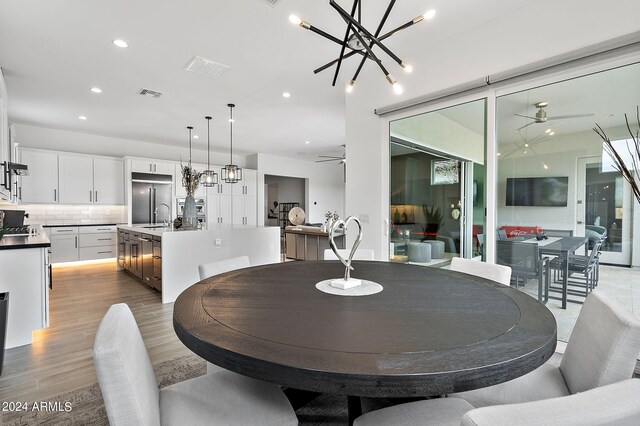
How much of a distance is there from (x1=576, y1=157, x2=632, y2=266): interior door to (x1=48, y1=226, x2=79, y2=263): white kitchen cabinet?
788 cm

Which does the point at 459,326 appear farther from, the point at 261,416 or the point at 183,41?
the point at 183,41

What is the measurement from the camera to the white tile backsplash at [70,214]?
6.28m

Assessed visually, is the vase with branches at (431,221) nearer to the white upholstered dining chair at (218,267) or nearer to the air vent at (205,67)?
the white upholstered dining chair at (218,267)

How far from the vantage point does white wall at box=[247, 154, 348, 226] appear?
29.8 ft

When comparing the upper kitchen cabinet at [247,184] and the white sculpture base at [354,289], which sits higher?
the upper kitchen cabinet at [247,184]

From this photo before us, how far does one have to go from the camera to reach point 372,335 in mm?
981

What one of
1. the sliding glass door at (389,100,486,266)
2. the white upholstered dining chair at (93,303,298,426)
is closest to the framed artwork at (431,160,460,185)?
the sliding glass door at (389,100,486,266)

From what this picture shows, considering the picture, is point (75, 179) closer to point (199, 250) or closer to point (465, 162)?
point (199, 250)

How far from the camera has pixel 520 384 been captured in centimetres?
124

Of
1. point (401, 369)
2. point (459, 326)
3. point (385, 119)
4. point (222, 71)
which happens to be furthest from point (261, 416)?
point (222, 71)

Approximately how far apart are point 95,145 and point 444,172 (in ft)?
23.8

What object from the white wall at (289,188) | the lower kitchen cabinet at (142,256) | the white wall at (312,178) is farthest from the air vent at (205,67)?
the white wall at (289,188)

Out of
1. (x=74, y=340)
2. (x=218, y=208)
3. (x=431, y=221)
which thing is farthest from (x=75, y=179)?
(x=431, y=221)

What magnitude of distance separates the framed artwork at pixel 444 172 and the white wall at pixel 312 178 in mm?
6170
